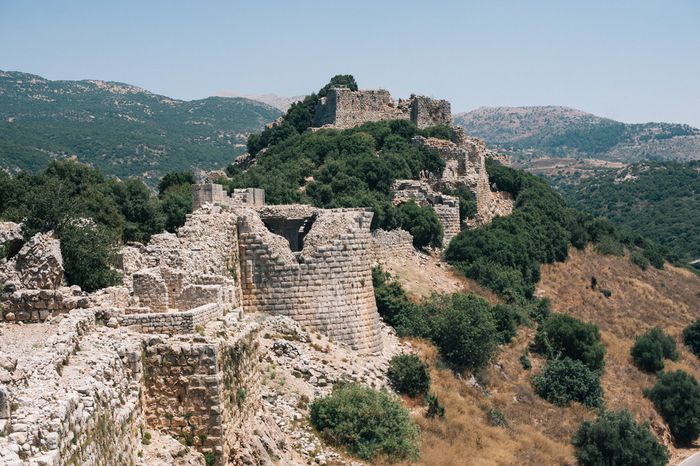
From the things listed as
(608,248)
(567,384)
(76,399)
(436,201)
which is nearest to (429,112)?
(608,248)

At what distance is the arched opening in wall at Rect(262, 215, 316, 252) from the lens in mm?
21547

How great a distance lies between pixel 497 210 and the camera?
4588 centimetres

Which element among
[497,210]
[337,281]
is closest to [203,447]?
[337,281]

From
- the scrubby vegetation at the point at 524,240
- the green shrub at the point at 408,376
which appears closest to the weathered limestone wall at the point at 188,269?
the green shrub at the point at 408,376

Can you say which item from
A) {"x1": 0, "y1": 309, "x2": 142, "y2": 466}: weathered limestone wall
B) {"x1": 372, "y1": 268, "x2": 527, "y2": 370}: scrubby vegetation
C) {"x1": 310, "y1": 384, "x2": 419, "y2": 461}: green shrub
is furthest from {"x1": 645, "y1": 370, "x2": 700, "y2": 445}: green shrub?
{"x1": 0, "y1": 309, "x2": 142, "y2": 466}: weathered limestone wall

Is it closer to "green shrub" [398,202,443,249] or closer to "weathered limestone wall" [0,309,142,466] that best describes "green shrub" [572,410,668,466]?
A: "green shrub" [398,202,443,249]

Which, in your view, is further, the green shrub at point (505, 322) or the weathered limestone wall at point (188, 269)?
the green shrub at point (505, 322)

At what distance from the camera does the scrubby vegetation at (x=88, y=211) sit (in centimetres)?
1559

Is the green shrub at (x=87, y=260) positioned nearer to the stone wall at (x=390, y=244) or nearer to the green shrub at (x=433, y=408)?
the green shrub at (x=433, y=408)

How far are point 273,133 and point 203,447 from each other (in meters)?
40.1

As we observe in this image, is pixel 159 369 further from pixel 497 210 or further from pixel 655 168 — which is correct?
pixel 655 168

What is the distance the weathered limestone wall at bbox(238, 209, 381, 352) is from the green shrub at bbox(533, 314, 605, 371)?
13278mm

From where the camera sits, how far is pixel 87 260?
1545 centimetres

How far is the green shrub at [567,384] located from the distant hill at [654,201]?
51.8 m
